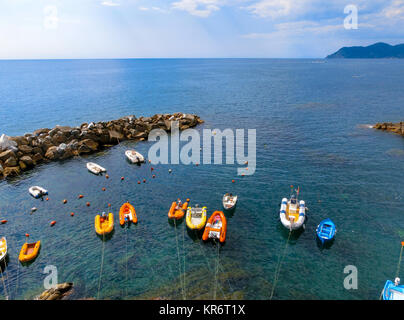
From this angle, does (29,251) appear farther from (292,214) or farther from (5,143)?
(5,143)

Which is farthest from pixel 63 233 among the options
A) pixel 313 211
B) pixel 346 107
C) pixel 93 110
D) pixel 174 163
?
pixel 346 107

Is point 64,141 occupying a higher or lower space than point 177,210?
higher

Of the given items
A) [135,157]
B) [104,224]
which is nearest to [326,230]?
[104,224]

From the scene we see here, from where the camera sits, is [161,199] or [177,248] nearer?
[177,248]

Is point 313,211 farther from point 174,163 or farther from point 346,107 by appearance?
point 346,107

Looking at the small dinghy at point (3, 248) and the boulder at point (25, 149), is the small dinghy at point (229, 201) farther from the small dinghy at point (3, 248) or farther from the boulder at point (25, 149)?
the boulder at point (25, 149)

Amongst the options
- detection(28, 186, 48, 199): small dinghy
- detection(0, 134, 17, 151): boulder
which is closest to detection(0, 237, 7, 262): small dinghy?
detection(28, 186, 48, 199): small dinghy

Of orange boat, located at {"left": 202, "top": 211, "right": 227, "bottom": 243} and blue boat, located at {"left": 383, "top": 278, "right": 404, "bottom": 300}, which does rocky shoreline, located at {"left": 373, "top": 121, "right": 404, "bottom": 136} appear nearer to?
blue boat, located at {"left": 383, "top": 278, "right": 404, "bottom": 300}
